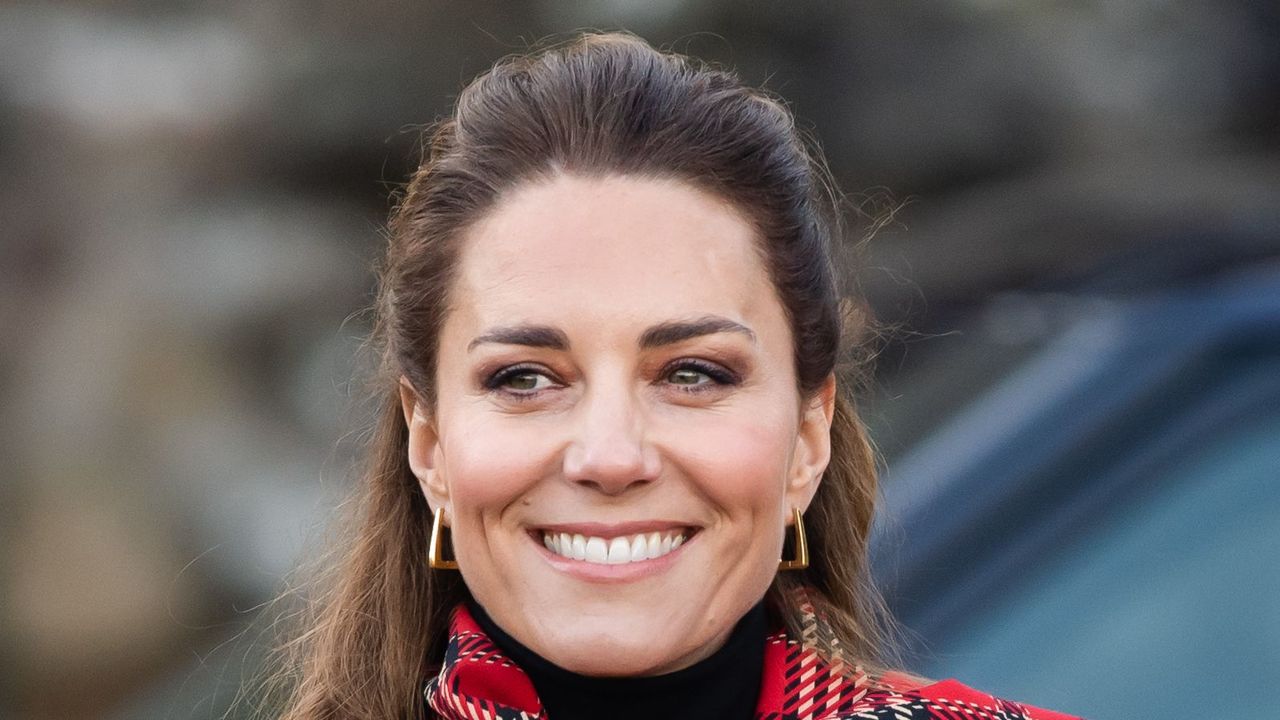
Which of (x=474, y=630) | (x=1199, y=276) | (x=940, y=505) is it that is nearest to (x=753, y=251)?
(x=474, y=630)

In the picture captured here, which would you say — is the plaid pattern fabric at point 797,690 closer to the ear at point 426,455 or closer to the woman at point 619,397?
the woman at point 619,397

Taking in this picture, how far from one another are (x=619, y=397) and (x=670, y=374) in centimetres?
8

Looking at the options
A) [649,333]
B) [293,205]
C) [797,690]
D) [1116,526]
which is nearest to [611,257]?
[649,333]

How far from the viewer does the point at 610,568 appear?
195 centimetres

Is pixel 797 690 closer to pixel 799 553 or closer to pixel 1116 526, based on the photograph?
pixel 799 553

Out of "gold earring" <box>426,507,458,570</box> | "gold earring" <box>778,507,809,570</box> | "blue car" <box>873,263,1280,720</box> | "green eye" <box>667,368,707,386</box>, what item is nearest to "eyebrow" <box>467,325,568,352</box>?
"green eye" <box>667,368,707,386</box>

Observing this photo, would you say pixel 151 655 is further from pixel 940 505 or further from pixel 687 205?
pixel 687 205

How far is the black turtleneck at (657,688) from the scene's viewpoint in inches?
79.3

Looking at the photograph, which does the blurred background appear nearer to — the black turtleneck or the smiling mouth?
the black turtleneck

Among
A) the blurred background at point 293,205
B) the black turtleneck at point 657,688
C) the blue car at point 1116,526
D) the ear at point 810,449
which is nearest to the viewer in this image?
the black turtleneck at point 657,688

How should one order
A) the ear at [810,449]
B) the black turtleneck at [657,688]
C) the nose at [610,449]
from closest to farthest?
the nose at [610,449] < the black turtleneck at [657,688] < the ear at [810,449]

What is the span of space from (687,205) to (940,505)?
1551mm

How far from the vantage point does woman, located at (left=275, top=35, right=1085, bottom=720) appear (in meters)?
1.95

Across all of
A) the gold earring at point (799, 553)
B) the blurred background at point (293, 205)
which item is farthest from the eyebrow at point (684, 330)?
the blurred background at point (293, 205)
